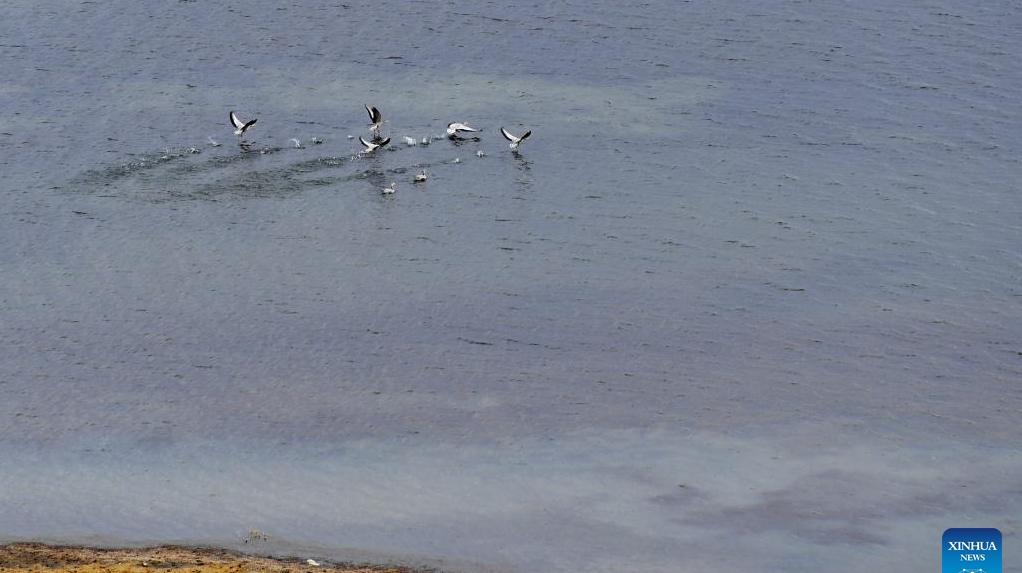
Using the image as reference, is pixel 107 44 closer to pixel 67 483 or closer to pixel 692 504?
pixel 67 483

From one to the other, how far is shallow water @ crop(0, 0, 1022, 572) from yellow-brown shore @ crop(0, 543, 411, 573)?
71 cm

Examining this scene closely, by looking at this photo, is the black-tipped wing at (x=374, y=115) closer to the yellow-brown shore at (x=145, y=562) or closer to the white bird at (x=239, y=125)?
the white bird at (x=239, y=125)

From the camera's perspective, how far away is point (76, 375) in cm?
3819

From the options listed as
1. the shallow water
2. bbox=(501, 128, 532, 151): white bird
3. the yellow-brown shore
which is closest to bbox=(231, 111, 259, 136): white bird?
the shallow water

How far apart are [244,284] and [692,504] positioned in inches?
683

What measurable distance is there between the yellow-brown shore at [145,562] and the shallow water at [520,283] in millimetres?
711

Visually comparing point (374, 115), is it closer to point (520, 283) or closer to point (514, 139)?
point (514, 139)

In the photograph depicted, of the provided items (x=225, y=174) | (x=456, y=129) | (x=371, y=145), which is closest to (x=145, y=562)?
(x=225, y=174)

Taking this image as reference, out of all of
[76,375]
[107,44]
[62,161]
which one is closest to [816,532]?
[76,375]

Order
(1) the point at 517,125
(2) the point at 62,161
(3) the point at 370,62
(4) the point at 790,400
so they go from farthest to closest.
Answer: (3) the point at 370,62
(1) the point at 517,125
(2) the point at 62,161
(4) the point at 790,400

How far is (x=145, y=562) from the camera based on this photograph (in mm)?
28828

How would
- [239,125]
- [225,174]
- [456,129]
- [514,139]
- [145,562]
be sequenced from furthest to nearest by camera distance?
[456,129] < [239,125] < [514,139] < [225,174] < [145,562]

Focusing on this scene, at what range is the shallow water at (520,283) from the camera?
105ft

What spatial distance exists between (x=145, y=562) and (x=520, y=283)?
17.4 meters
